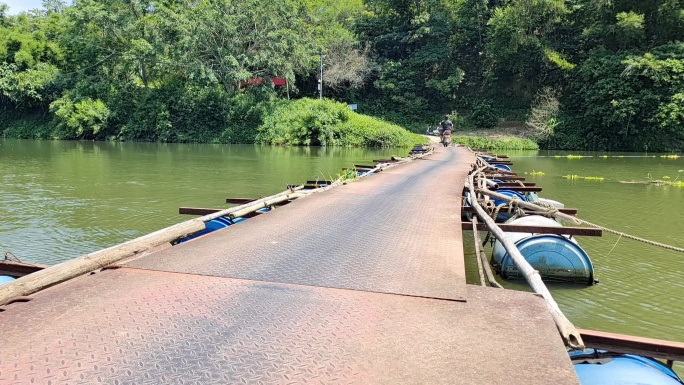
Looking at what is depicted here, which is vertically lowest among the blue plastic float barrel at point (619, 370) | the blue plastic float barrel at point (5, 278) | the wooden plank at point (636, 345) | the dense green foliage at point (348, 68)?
the blue plastic float barrel at point (619, 370)

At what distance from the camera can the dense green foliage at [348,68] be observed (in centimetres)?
2712

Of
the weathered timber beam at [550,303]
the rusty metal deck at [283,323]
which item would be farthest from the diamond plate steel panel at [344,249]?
the weathered timber beam at [550,303]

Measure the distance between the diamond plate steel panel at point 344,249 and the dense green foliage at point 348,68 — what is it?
80.0ft

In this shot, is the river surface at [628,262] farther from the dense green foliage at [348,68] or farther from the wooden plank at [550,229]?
the dense green foliage at [348,68]

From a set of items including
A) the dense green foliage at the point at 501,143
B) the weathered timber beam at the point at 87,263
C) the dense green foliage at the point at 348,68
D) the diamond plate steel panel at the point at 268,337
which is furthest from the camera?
the dense green foliage at the point at 501,143

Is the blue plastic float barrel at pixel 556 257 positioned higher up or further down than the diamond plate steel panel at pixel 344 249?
further down

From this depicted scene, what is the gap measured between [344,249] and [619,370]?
89.0 inches

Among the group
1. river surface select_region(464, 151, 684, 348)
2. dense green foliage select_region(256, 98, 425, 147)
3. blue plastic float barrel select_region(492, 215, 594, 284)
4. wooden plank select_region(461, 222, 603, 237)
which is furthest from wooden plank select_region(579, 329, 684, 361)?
dense green foliage select_region(256, 98, 425, 147)

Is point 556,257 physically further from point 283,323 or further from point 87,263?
point 87,263

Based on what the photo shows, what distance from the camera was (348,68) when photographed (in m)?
36.7

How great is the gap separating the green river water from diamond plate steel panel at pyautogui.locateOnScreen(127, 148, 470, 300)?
1218mm

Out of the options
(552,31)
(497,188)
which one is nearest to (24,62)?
(552,31)

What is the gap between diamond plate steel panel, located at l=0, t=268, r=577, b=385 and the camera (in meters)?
2.23

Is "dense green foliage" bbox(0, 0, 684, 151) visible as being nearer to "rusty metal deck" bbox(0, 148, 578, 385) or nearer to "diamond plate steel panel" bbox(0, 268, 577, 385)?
"rusty metal deck" bbox(0, 148, 578, 385)
